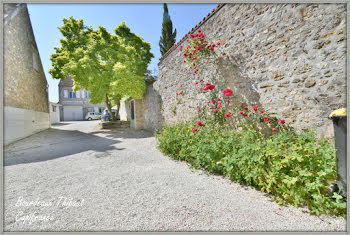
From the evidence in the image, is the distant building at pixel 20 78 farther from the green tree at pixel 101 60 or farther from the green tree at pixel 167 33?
the green tree at pixel 167 33

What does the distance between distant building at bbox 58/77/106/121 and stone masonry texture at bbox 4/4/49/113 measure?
679 inches

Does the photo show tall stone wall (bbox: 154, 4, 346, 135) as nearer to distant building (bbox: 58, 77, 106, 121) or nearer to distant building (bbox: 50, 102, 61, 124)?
distant building (bbox: 50, 102, 61, 124)

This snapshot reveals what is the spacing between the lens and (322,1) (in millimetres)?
2498

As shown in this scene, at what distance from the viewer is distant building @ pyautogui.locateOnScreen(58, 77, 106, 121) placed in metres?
25.9

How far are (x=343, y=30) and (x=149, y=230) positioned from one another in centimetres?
408

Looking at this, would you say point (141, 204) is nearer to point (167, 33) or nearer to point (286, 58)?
point (286, 58)

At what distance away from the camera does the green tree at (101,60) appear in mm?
9172

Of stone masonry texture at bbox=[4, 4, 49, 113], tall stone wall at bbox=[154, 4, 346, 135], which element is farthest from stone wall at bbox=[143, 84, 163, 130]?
stone masonry texture at bbox=[4, 4, 49, 113]

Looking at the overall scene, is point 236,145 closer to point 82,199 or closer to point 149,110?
point 82,199

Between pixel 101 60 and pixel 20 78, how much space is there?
4287mm

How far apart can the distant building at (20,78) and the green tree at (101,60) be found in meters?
1.62

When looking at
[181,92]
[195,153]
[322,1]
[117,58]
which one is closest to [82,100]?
[117,58]

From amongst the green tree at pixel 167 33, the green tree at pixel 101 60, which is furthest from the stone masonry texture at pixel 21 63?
the green tree at pixel 167 33

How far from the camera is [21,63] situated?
773 cm
